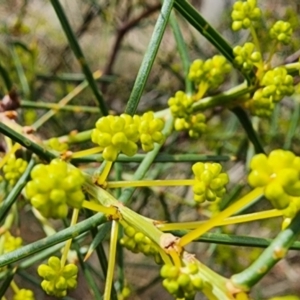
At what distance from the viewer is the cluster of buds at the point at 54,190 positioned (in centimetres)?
30

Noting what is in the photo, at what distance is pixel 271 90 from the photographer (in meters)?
0.56

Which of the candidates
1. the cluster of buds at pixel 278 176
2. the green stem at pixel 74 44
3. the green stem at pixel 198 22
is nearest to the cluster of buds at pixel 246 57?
the green stem at pixel 198 22

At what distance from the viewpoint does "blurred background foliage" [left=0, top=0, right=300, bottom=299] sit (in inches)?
43.2

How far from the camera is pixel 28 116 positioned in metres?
1.04

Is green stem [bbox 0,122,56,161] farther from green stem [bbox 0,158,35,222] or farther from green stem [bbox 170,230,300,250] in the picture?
green stem [bbox 170,230,300,250]

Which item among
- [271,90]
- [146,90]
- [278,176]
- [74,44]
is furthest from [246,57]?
[146,90]

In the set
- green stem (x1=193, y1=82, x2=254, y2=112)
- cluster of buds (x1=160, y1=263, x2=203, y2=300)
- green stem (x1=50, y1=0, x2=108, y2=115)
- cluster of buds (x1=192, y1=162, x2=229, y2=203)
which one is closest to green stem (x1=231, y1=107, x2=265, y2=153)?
green stem (x1=193, y1=82, x2=254, y2=112)

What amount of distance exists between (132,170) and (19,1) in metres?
0.82

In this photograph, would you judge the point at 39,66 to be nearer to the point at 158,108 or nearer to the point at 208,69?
the point at 158,108

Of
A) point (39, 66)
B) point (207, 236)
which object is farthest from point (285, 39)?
point (39, 66)

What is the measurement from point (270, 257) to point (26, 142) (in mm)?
259

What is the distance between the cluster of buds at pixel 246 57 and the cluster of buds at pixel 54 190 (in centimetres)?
28

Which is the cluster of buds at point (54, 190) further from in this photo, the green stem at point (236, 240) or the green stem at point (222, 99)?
the green stem at point (222, 99)

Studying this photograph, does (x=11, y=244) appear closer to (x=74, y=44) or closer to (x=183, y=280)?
(x=74, y=44)
